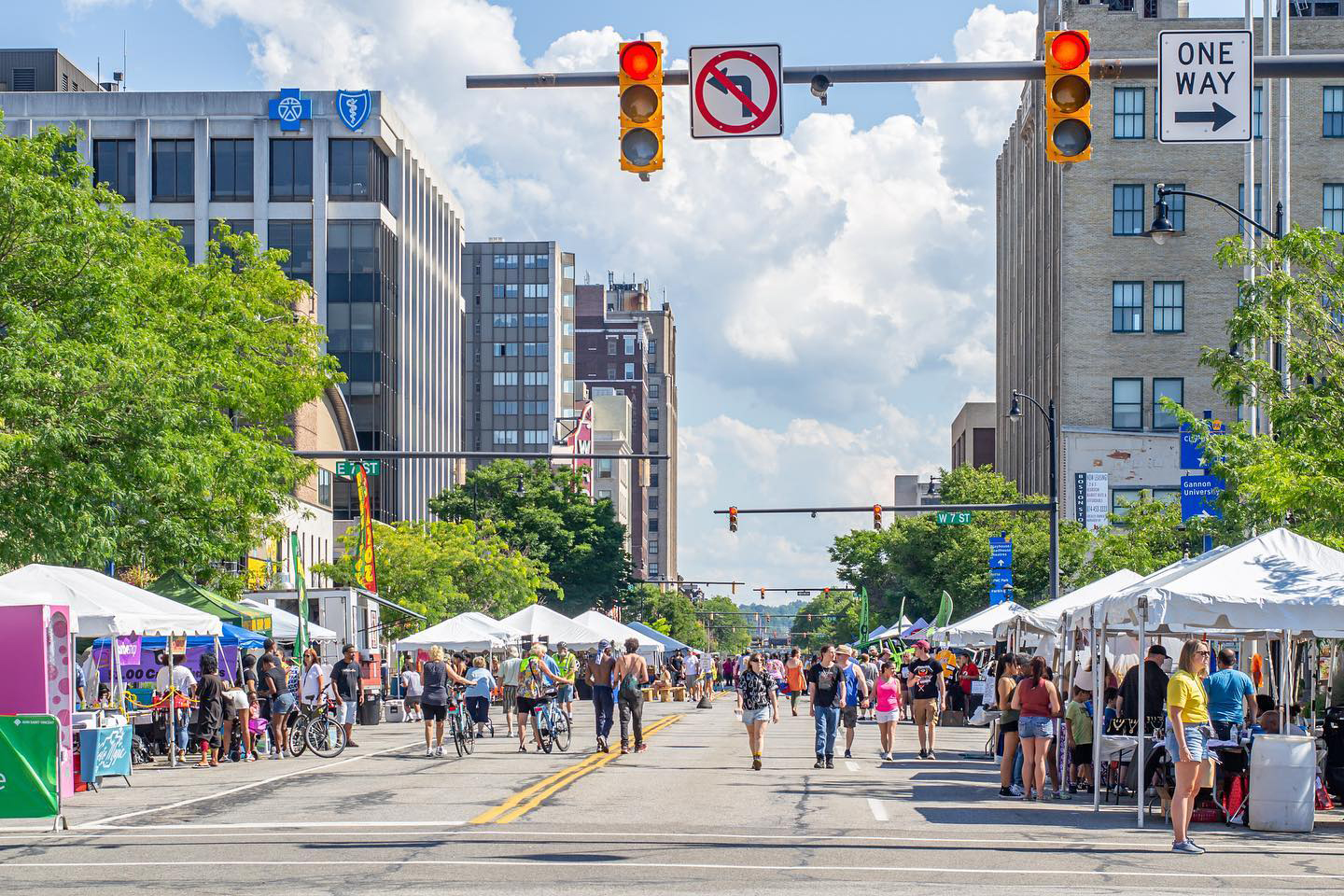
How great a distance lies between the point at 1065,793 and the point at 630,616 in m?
143

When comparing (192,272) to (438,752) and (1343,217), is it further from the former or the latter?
(1343,217)

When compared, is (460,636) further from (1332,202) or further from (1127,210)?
(1332,202)

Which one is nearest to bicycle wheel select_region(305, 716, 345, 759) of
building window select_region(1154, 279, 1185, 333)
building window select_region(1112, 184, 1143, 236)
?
building window select_region(1154, 279, 1185, 333)

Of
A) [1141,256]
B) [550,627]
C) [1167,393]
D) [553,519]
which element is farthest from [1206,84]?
[553,519]

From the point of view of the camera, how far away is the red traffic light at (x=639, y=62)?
12531 mm

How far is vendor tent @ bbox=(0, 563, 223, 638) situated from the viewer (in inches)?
944

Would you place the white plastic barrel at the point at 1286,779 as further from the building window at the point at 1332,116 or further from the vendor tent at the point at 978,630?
the building window at the point at 1332,116

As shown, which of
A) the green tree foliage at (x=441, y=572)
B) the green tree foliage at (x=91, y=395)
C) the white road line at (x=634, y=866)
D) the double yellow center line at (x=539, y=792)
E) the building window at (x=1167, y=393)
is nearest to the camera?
the white road line at (x=634, y=866)

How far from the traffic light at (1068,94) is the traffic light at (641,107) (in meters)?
2.72

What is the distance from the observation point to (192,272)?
36.9 meters

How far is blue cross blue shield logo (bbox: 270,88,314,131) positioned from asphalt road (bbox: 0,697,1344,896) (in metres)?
75.1

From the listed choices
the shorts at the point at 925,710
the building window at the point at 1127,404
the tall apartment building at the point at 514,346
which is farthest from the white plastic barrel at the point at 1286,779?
the tall apartment building at the point at 514,346

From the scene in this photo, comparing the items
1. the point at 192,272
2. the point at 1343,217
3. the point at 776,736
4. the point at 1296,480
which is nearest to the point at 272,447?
the point at 192,272

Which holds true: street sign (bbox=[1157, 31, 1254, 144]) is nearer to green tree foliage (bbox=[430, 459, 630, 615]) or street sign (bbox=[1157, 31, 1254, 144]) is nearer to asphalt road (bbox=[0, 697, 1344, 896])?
asphalt road (bbox=[0, 697, 1344, 896])
